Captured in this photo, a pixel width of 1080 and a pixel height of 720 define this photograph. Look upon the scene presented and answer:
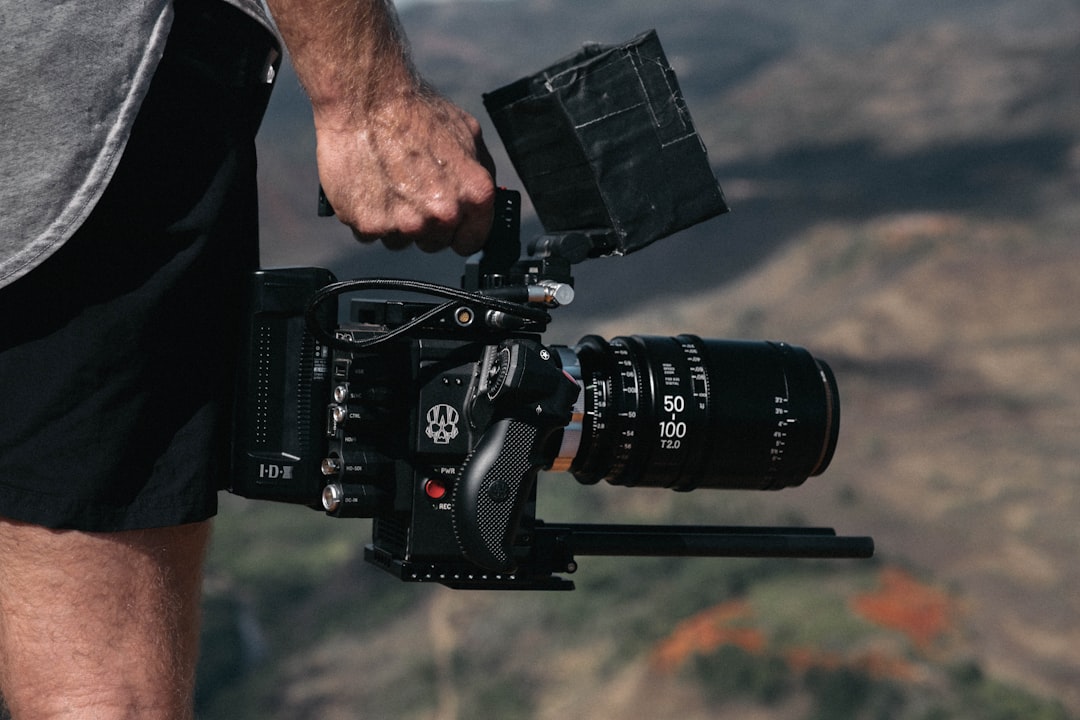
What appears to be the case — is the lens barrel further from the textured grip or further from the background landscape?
the background landscape

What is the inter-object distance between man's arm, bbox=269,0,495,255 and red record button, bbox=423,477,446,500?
340 mm

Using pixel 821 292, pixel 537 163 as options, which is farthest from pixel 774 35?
pixel 537 163

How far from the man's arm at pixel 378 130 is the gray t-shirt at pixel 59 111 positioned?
217 mm

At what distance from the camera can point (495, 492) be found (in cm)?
189

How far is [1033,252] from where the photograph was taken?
9734 mm

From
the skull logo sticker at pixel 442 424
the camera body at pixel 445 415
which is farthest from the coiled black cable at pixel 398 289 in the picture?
the skull logo sticker at pixel 442 424

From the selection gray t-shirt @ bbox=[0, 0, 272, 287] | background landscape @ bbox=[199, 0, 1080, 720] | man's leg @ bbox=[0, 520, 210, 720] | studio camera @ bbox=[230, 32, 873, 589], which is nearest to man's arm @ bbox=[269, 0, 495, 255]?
studio camera @ bbox=[230, 32, 873, 589]

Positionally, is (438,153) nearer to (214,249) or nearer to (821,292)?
(214,249)

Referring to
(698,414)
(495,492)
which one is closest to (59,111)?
(495,492)

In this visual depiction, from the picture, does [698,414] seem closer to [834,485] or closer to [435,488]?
[435,488]

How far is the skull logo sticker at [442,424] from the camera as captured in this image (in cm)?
194

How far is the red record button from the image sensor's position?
1943 millimetres

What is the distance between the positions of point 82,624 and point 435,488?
521 mm

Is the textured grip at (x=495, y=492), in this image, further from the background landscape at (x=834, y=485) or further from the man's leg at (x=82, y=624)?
the background landscape at (x=834, y=485)
